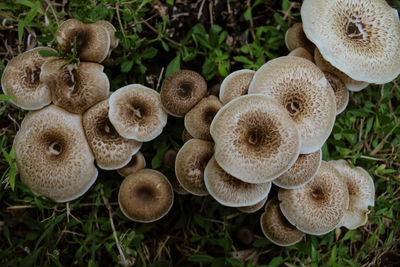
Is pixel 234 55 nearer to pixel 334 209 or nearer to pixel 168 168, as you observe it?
pixel 168 168

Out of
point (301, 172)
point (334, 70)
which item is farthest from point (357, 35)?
point (301, 172)

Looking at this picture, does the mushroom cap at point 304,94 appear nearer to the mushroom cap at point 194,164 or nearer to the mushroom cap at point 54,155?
the mushroom cap at point 194,164

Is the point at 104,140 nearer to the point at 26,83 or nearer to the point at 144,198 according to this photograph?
the point at 144,198

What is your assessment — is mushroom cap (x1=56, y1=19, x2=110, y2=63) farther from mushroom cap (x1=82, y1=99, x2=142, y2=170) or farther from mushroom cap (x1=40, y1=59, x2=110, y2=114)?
mushroom cap (x1=82, y1=99, x2=142, y2=170)

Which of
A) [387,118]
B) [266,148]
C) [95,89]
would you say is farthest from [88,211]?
[387,118]

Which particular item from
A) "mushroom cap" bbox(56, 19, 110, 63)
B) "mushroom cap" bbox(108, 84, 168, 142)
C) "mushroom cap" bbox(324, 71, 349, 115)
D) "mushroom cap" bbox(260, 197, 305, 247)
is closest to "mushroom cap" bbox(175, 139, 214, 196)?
"mushroom cap" bbox(108, 84, 168, 142)

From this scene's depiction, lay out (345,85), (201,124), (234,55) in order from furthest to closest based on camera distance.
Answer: (234,55) → (345,85) → (201,124)

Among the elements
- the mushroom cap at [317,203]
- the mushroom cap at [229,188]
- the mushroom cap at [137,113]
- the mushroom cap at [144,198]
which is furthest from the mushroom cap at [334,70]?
the mushroom cap at [144,198]
